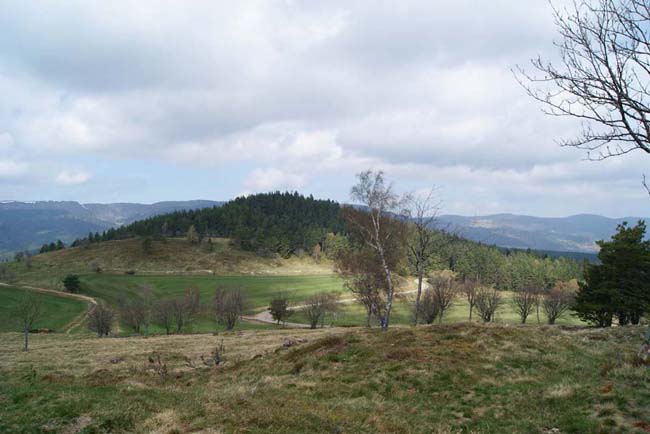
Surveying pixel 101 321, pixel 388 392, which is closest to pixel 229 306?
pixel 101 321

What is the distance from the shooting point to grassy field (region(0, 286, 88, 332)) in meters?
72.2

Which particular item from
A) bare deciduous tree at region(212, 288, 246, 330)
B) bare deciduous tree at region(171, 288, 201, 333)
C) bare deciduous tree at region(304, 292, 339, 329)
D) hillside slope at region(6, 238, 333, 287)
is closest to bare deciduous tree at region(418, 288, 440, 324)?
bare deciduous tree at region(304, 292, 339, 329)

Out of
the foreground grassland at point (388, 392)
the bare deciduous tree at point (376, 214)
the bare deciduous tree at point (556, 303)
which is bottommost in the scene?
the bare deciduous tree at point (556, 303)

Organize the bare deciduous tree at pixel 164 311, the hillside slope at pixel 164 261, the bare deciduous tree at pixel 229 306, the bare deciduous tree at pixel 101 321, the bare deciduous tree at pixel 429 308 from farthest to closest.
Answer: the hillside slope at pixel 164 261 < the bare deciduous tree at pixel 229 306 < the bare deciduous tree at pixel 164 311 < the bare deciduous tree at pixel 101 321 < the bare deciduous tree at pixel 429 308

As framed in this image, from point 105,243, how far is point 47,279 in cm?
5608

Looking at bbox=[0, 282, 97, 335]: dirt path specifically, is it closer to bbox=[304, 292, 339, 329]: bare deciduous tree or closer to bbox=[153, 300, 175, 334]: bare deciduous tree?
bbox=[153, 300, 175, 334]: bare deciduous tree

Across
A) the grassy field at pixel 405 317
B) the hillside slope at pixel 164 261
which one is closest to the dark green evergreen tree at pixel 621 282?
the grassy field at pixel 405 317

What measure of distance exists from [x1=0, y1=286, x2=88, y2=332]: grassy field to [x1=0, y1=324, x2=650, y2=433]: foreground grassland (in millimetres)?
59899

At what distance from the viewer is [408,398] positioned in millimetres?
14570

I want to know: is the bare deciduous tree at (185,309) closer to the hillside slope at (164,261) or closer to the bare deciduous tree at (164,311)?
the bare deciduous tree at (164,311)

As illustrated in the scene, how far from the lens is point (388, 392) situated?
15352mm

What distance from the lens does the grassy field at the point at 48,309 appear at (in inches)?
2842

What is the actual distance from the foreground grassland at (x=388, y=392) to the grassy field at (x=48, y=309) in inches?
2358

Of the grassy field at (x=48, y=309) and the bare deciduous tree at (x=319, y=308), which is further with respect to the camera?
the bare deciduous tree at (x=319, y=308)
